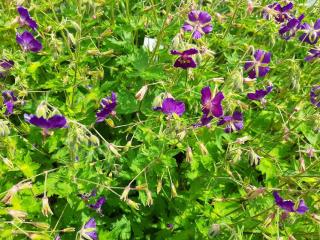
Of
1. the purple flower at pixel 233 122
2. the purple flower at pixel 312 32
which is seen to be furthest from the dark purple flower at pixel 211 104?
the purple flower at pixel 312 32

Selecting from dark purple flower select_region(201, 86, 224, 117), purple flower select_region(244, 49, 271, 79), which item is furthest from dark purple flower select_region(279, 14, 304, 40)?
dark purple flower select_region(201, 86, 224, 117)

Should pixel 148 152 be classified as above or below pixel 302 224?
above

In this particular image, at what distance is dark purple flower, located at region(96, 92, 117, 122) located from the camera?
2787mm

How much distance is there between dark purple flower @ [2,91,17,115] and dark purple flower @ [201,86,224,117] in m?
1.29

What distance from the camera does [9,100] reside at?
2.92m

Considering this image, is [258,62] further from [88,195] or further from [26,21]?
[26,21]

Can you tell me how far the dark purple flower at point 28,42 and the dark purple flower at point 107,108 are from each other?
60cm

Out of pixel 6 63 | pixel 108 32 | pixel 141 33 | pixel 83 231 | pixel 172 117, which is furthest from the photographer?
pixel 141 33

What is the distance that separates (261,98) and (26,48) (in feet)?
5.35

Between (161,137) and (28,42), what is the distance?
113 cm

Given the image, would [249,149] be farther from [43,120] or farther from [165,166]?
[43,120]

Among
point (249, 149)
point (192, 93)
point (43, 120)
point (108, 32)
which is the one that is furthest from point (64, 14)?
point (249, 149)

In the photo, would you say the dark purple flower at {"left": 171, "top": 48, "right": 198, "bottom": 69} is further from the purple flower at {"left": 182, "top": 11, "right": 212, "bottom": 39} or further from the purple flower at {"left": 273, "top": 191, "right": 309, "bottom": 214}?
the purple flower at {"left": 273, "top": 191, "right": 309, "bottom": 214}

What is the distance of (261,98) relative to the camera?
2.98 meters
